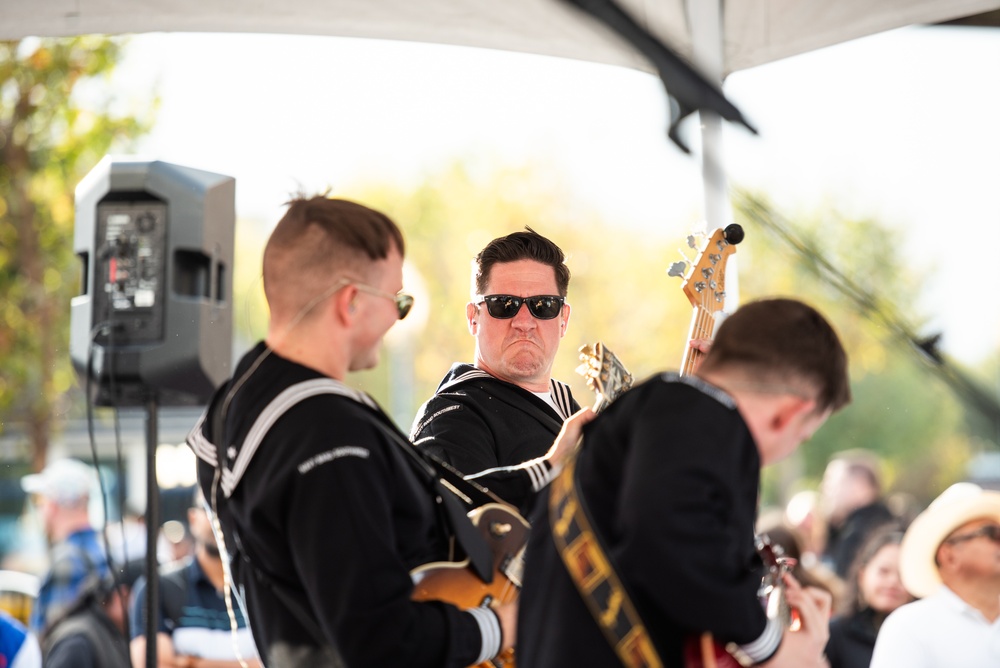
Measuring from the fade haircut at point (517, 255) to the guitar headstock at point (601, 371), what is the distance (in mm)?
750

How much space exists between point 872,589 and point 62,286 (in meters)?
9.64

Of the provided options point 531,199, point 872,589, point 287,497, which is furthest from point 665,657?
point 531,199

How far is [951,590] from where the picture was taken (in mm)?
4754

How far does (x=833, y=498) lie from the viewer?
9.61m

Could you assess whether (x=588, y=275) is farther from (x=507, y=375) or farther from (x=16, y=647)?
Result: (x=507, y=375)

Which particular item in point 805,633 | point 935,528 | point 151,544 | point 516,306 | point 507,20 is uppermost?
point 507,20

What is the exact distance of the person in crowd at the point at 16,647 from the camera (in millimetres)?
4438

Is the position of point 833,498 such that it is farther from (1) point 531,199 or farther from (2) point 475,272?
(1) point 531,199

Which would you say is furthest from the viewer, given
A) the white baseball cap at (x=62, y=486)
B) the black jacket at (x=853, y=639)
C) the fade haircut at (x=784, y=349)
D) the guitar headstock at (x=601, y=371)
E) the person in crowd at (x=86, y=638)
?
the white baseball cap at (x=62, y=486)

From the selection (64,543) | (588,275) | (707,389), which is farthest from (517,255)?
(588,275)

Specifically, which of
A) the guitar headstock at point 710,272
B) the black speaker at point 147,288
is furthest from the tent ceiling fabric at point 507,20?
the guitar headstock at point 710,272

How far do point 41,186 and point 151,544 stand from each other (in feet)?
32.7

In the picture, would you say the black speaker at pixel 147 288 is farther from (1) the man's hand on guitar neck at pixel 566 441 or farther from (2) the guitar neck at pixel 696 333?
(2) the guitar neck at pixel 696 333

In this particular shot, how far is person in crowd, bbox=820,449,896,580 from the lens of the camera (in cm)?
862
